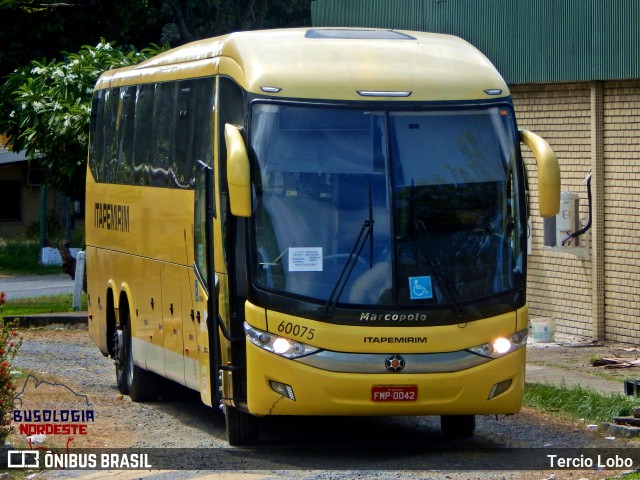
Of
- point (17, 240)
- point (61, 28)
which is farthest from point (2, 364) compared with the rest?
point (17, 240)

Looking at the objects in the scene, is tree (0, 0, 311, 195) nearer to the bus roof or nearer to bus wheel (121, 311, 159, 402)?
bus wheel (121, 311, 159, 402)

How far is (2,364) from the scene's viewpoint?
10.5 m

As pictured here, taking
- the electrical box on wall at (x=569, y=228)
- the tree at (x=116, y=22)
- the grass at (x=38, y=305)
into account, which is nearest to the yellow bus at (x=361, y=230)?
the electrical box on wall at (x=569, y=228)

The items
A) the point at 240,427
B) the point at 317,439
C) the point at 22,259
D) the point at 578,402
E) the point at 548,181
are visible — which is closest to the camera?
the point at 548,181

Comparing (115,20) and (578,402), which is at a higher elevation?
(115,20)

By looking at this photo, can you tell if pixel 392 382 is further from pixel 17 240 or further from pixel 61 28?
pixel 17 240

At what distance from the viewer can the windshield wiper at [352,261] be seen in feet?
34.3

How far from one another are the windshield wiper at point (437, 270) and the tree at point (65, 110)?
42.1ft

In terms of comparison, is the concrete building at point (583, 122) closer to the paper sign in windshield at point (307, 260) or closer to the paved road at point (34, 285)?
the paper sign in windshield at point (307, 260)

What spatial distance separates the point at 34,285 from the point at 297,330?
2255cm

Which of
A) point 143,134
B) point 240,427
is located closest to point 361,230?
point 240,427

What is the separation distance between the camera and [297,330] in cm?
1047

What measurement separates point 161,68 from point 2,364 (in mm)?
4540

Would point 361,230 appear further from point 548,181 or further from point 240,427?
point 240,427
